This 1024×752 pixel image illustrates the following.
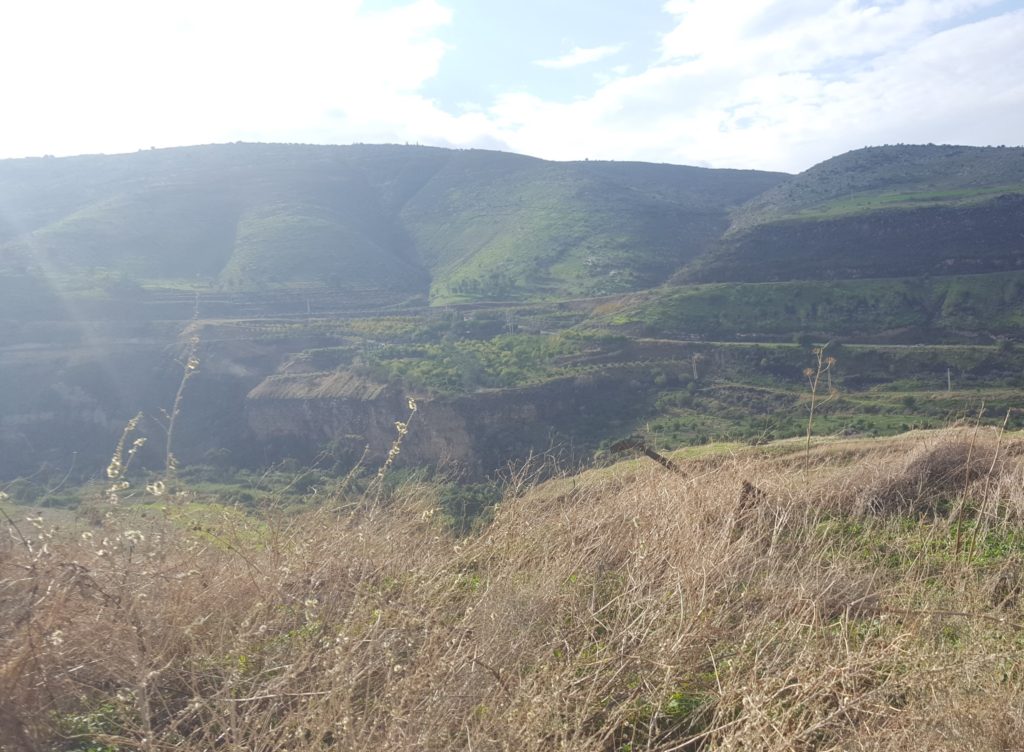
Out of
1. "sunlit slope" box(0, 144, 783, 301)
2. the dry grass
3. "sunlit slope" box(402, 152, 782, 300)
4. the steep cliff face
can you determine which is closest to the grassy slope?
the steep cliff face

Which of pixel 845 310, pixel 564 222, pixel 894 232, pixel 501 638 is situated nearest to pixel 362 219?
pixel 564 222

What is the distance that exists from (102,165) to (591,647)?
92.6 metres

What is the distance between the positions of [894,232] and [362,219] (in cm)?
4787

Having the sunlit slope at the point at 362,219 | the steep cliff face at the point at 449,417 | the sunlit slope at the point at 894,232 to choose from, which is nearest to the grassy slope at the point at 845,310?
the sunlit slope at the point at 894,232

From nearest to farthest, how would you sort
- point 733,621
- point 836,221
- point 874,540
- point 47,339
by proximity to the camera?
point 733,621, point 874,540, point 47,339, point 836,221

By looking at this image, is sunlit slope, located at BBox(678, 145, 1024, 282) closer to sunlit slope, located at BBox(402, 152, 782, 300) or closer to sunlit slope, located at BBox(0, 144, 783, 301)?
sunlit slope, located at BBox(402, 152, 782, 300)

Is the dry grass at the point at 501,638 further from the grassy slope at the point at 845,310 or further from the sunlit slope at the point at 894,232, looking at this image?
the sunlit slope at the point at 894,232

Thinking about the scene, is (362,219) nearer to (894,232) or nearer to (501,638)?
(894,232)

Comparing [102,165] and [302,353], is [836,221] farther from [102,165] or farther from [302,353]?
[102,165]

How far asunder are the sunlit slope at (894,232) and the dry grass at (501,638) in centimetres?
4285

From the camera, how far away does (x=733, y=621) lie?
3713 mm

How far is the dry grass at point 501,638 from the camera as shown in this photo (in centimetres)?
267

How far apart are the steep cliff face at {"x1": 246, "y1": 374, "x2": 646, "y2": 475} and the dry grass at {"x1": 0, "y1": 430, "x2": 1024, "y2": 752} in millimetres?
20109

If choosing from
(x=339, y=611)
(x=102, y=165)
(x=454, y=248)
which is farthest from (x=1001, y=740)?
(x=102, y=165)
